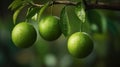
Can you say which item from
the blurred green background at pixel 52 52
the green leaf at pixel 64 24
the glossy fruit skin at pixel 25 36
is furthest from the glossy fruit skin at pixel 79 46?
Result: the blurred green background at pixel 52 52

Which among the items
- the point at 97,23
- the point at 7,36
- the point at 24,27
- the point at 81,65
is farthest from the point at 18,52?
the point at 24,27

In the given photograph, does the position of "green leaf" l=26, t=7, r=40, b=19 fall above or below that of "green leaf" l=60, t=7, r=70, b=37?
above

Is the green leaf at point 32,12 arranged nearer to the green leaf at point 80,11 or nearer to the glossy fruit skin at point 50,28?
the glossy fruit skin at point 50,28

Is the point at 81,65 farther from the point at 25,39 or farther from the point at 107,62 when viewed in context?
the point at 25,39

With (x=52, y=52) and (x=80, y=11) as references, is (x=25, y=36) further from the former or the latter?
(x=52, y=52)

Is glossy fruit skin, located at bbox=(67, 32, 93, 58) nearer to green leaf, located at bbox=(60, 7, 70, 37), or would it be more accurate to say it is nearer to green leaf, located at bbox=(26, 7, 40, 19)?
green leaf, located at bbox=(60, 7, 70, 37)

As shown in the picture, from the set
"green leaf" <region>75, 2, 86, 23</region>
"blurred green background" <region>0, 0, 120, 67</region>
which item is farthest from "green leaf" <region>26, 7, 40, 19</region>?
"blurred green background" <region>0, 0, 120, 67</region>
